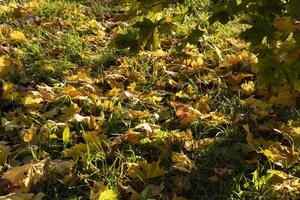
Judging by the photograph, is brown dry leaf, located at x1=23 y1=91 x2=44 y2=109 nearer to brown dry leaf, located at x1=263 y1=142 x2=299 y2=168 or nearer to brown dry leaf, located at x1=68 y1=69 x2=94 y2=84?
brown dry leaf, located at x1=68 y1=69 x2=94 y2=84

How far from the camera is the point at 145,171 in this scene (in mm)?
2090

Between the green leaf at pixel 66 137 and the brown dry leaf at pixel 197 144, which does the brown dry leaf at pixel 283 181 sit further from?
the green leaf at pixel 66 137

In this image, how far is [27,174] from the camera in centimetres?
200

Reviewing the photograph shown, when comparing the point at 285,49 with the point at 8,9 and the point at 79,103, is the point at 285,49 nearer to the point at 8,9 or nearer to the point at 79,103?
the point at 79,103

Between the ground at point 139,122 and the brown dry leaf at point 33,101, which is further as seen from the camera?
the brown dry leaf at point 33,101

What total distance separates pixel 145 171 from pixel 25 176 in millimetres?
538

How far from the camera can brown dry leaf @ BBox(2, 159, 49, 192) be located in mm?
1958

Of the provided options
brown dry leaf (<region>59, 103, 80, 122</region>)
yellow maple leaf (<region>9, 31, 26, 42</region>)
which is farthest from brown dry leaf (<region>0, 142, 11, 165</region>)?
yellow maple leaf (<region>9, 31, 26, 42</region>)

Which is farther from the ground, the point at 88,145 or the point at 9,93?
the point at 9,93

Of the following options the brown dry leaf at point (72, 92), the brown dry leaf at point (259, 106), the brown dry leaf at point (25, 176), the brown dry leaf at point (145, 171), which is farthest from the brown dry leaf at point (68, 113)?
the brown dry leaf at point (259, 106)

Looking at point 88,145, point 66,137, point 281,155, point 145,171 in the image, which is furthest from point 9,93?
point 281,155

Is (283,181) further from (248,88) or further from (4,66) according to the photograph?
(4,66)

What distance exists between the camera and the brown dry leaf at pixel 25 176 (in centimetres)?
196

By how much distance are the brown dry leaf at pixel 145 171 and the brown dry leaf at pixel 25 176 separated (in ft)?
1.36
